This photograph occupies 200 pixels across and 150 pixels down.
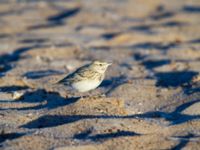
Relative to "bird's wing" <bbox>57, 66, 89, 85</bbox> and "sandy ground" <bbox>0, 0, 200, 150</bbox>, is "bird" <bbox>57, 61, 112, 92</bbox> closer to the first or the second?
"bird's wing" <bbox>57, 66, 89, 85</bbox>

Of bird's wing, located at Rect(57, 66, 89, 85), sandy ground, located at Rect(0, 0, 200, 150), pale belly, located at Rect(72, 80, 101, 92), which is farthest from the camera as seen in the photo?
bird's wing, located at Rect(57, 66, 89, 85)

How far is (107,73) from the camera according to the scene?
1357 cm

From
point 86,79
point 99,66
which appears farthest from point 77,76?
point 99,66

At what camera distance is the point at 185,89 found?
11.9 meters

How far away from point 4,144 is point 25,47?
7.80m

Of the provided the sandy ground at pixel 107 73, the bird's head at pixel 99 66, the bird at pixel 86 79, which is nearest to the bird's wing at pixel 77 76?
the bird at pixel 86 79

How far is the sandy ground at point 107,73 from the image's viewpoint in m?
9.04

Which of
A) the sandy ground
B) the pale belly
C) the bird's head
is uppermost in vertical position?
the bird's head

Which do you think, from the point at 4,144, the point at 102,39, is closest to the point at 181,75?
the point at 102,39

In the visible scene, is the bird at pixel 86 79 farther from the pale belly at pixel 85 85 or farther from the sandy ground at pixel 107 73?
the sandy ground at pixel 107 73

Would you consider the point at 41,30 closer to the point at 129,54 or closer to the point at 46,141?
the point at 129,54

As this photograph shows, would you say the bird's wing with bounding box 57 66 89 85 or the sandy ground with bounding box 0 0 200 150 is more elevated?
the bird's wing with bounding box 57 66 89 85

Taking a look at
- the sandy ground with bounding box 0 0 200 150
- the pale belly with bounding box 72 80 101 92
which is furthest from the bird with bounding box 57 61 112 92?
the sandy ground with bounding box 0 0 200 150

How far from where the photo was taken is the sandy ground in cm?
904
